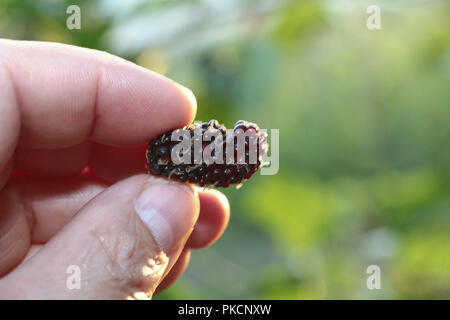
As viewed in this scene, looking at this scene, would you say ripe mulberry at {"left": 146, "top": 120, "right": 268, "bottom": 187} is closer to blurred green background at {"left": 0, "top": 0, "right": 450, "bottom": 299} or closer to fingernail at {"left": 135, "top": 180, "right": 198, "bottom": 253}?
fingernail at {"left": 135, "top": 180, "right": 198, "bottom": 253}

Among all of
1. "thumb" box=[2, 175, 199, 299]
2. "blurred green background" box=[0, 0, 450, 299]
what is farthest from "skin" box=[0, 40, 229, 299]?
"blurred green background" box=[0, 0, 450, 299]

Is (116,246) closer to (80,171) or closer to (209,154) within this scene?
(209,154)

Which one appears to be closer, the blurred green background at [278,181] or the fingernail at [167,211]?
the fingernail at [167,211]

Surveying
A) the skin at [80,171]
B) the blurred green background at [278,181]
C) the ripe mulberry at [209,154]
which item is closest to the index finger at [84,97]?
the skin at [80,171]

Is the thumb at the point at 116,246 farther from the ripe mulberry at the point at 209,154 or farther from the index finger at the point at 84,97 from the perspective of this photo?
the index finger at the point at 84,97

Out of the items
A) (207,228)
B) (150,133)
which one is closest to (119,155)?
(150,133)

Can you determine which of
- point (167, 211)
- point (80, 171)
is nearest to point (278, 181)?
point (80, 171)
